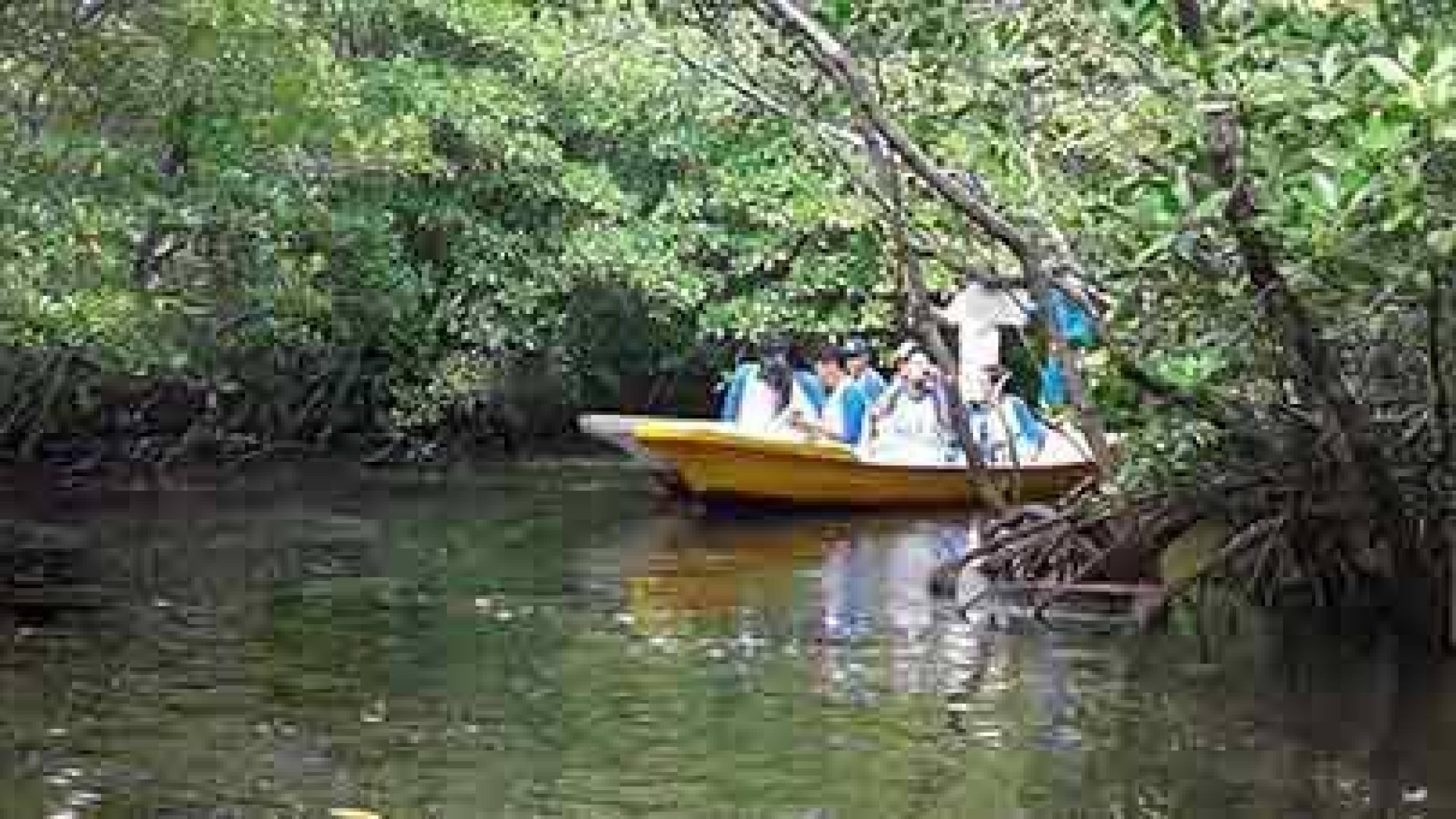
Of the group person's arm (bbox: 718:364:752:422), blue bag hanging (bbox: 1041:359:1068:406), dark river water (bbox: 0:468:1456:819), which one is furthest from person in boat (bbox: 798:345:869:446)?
dark river water (bbox: 0:468:1456:819)

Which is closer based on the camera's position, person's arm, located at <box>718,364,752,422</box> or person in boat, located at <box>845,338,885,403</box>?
person's arm, located at <box>718,364,752,422</box>

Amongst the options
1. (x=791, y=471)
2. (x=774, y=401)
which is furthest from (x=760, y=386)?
(x=791, y=471)

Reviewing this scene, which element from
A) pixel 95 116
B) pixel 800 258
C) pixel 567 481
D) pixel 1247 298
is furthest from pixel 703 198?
pixel 1247 298

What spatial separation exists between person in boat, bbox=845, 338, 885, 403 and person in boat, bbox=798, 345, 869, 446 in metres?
0.05

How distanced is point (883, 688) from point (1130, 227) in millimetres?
2973

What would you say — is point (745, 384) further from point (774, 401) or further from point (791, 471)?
point (791, 471)

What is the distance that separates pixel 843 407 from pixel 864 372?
0.67 meters

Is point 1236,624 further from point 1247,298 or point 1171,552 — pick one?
point 1247,298

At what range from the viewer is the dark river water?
9773 millimetres

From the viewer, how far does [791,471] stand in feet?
72.0

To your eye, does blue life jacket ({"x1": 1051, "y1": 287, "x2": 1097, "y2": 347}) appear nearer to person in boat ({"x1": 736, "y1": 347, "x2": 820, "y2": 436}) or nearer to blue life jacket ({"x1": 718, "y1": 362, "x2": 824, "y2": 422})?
person in boat ({"x1": 736, "y1": 347, "x2": 820, "y2": 436})

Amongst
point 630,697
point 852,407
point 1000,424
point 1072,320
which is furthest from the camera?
point 852,407

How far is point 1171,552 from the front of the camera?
1485cm

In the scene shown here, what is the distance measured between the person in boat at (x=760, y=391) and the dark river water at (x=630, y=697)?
185 inches
